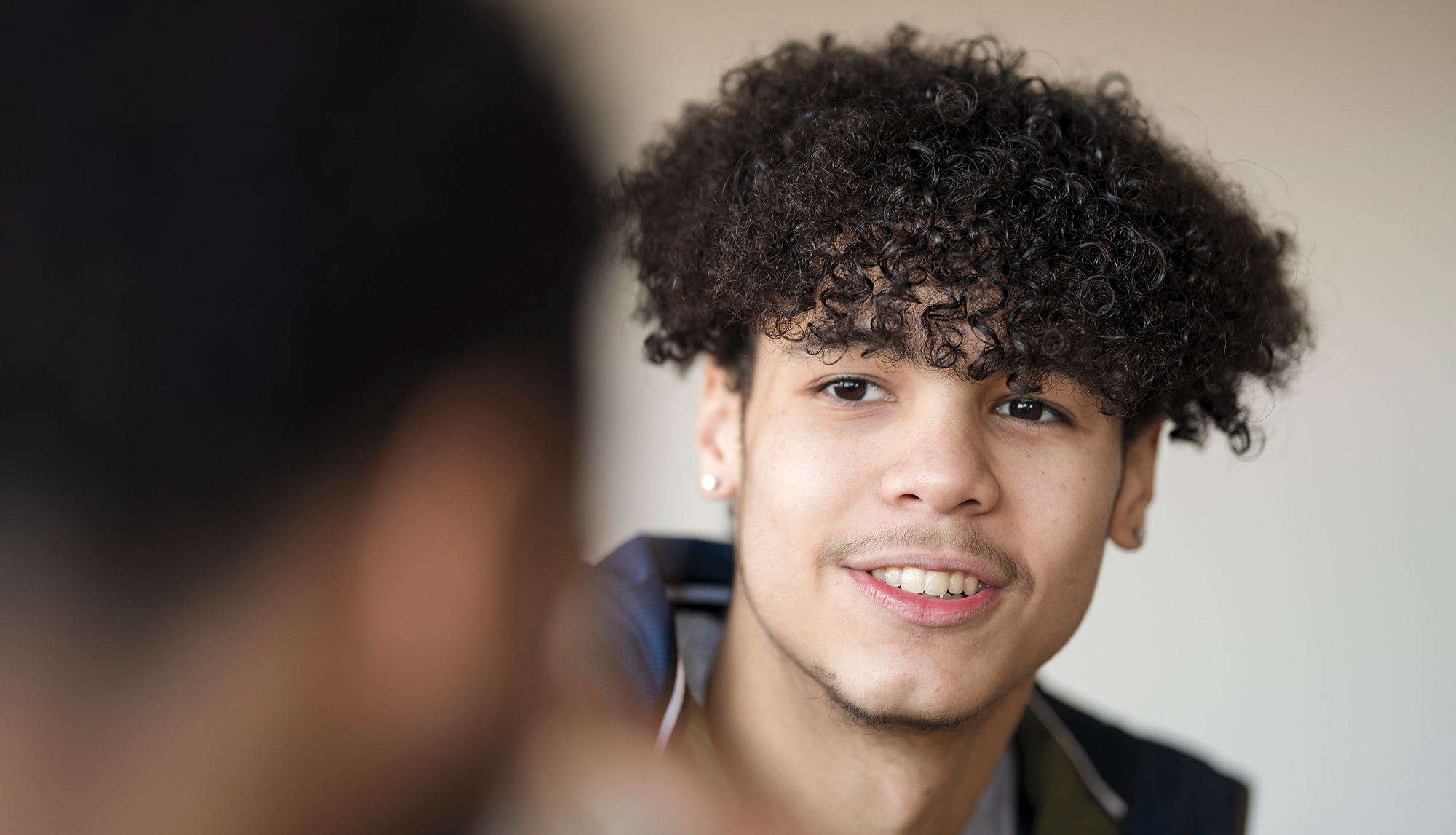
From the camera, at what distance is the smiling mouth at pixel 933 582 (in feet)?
4.88

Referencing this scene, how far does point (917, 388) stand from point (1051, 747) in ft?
3.33

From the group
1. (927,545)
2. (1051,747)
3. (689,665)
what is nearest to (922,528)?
(927,545)

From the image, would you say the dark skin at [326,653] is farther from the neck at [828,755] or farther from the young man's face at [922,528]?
the neck at [828,755]

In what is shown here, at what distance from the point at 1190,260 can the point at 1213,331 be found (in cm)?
13

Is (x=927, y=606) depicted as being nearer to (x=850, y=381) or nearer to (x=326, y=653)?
(x=850, y=381)

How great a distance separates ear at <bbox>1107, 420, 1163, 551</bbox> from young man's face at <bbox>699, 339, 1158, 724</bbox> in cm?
15

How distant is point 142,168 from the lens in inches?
15.0

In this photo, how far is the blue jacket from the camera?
179 centimetres

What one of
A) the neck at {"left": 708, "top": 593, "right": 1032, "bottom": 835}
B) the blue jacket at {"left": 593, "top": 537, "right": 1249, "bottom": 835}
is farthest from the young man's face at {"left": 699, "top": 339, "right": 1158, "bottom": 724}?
the blue jacket at {"left": 593, "top": 537, "right": 1249, "bottom": 835}

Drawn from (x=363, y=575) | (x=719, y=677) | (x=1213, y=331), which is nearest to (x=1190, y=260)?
(x=1213, y=331)

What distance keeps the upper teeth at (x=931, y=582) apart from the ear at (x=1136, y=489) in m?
0.40

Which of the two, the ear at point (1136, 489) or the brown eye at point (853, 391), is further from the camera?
the ear at point (1136, 489)

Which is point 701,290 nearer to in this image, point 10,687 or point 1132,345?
point 1132,345

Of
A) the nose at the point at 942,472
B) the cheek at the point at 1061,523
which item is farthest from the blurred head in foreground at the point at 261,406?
the cheek at the point at 1061,523
